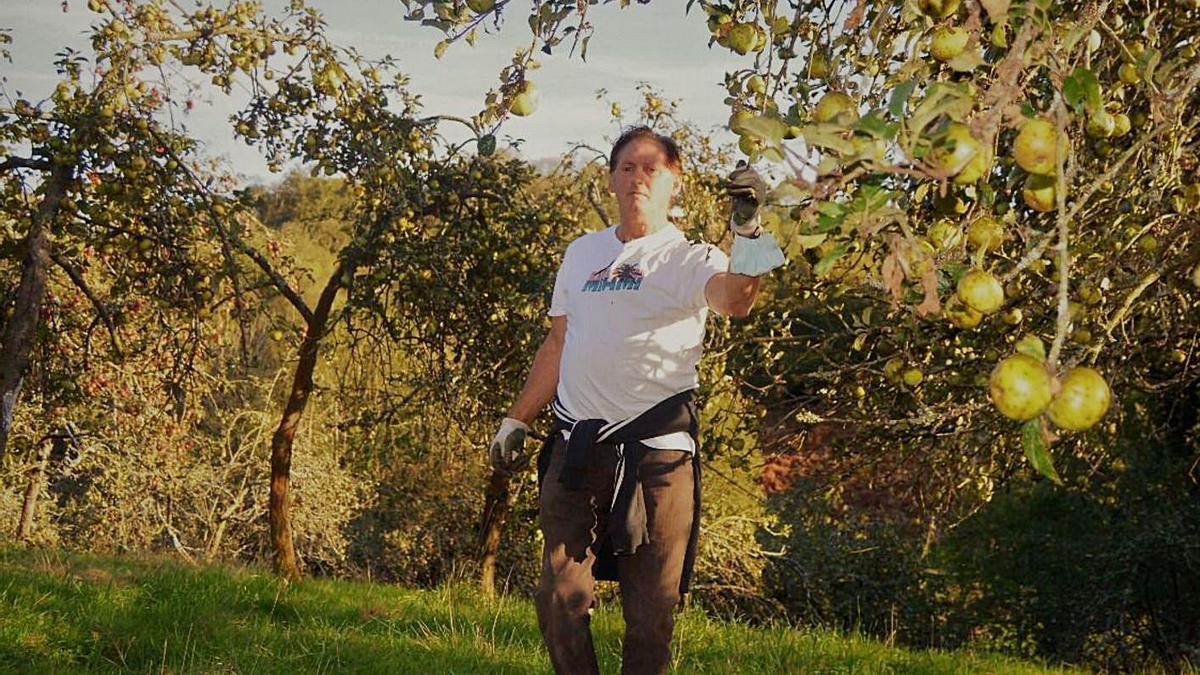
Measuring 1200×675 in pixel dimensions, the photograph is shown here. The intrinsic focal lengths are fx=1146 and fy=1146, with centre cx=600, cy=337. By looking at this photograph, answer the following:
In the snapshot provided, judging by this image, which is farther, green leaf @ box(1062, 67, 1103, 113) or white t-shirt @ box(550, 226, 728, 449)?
white t-shirt @ box(550, 226, 728, 449)

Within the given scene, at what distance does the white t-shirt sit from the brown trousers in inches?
4.2

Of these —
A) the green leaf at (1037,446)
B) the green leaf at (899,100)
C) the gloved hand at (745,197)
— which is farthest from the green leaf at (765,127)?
the gloved hand at (745,197)

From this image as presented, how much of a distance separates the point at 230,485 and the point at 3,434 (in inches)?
272

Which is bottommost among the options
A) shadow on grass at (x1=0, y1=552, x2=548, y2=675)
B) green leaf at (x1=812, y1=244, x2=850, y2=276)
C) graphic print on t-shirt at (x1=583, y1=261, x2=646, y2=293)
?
shadow on grass at (x1=0, y1=552, x2=548, y2=675)

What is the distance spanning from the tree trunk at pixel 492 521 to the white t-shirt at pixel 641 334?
13.0 feet

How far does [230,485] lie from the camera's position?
1134cm

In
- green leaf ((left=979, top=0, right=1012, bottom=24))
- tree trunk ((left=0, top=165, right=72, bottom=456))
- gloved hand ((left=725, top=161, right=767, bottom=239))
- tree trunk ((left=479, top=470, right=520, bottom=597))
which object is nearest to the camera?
green leaf ((left=979, top=0, right=1012, bottom=24))

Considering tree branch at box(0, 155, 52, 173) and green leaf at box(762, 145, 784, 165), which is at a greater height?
tree branch at box(0, 155, 52, 173)

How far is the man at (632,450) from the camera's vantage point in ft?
10.2

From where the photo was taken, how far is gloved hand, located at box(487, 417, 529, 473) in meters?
3.61

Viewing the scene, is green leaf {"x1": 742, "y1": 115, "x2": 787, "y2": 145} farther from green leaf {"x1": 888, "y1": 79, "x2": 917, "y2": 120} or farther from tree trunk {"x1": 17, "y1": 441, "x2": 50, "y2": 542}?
tree trunk {"x1": 17, "y1": 441, "x2": 50, "y2": 542}

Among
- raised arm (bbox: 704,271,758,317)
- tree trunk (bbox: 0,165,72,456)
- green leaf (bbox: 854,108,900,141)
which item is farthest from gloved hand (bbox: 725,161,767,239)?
tree trunk (bbox: 0,165,72,456)

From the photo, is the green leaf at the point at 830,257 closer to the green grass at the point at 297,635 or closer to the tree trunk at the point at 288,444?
the green grass at the point at 297,635

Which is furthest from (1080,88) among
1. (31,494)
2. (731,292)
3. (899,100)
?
(31,494)
